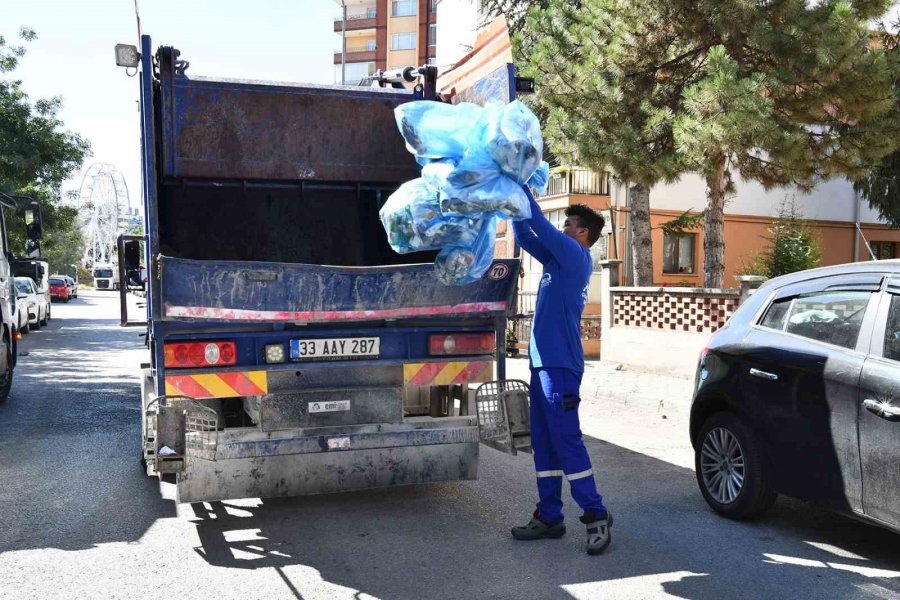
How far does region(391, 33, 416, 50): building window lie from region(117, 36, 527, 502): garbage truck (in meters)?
56.5

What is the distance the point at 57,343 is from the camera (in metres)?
19.2

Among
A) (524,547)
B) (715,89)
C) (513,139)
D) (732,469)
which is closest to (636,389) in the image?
(715,89)

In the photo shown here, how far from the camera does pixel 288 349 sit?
16.6 feet

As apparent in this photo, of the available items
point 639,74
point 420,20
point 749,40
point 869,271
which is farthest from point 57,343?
point 420,20

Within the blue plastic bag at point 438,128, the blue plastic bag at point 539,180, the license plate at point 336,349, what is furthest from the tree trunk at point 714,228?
the blue plastic bag at point 438,128

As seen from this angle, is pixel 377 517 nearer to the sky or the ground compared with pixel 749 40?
nearer to the ground

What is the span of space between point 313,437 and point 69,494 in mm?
2136

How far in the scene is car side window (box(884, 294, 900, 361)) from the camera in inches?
168

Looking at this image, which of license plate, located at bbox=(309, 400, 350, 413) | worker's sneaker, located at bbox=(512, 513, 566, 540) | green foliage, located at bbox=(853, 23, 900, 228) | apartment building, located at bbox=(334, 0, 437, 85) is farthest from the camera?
apartment building, located at bbox=(334, 0, 437, 85)

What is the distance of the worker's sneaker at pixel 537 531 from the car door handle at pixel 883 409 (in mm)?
1731

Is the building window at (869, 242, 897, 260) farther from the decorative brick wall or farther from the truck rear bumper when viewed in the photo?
the truck rear bumper

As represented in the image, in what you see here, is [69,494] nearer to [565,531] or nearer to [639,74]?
[565,531]

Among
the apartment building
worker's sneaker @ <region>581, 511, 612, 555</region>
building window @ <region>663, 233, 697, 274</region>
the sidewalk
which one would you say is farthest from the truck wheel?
the apartment building

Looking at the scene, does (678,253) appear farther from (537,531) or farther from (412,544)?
(412,544)
